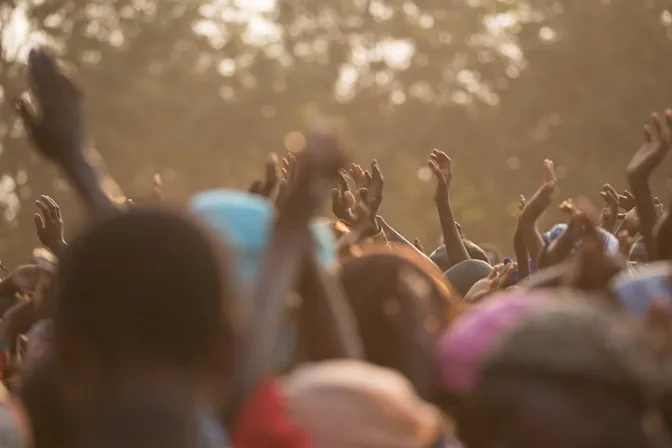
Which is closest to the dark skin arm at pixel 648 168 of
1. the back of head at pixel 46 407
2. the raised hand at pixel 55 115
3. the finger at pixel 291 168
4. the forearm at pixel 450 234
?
the finger at pixel 291 168

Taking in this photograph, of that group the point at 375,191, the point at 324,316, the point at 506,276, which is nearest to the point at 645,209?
the point at 506,276

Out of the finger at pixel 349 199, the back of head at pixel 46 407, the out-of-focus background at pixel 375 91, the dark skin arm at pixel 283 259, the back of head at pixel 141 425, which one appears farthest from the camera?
the out-of-focus background at pixel 375 91

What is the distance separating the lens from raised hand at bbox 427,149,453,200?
737 centimetres

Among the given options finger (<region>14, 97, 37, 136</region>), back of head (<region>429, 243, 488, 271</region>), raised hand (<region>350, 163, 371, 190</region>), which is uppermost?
finger (<region>14, 97, 37, 136</region>)

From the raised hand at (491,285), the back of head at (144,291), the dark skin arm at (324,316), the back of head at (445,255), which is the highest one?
the back of head at (144,291)

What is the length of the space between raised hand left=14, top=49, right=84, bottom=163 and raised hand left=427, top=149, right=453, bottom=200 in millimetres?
3578

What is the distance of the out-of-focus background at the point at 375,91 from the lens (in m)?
35.8

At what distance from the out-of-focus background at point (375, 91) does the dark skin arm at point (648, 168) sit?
27.4m

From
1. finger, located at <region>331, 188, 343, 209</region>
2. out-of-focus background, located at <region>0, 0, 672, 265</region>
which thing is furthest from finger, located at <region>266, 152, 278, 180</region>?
out-of-focus background, located at <region>0, 0, 672, 265</region>

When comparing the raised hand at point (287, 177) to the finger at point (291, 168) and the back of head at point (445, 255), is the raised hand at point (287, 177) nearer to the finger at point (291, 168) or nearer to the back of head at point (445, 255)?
the finger at point (291, 168)

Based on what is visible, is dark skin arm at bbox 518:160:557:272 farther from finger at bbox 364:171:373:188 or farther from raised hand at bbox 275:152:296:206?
raised hand at bbox 275:152:296:206

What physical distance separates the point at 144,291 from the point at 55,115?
3.66ft

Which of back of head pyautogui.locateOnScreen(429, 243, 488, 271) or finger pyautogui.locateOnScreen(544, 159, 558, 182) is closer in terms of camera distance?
finger pyautogui.locateOnScreen(544, 159, 558, 182)

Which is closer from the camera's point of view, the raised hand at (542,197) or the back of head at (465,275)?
the raised hand at (542,197)
